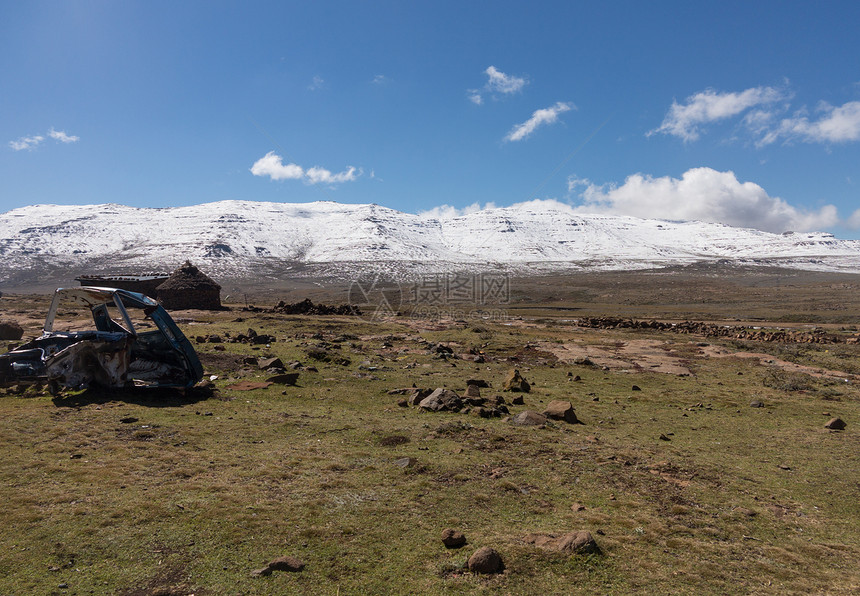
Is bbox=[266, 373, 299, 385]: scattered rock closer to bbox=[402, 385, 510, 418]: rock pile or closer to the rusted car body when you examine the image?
the rusted car body

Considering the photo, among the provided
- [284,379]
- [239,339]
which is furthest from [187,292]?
[284,379]

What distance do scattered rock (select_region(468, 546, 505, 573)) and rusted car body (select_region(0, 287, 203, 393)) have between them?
29.8 feet

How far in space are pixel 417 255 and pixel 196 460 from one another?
6893 inches

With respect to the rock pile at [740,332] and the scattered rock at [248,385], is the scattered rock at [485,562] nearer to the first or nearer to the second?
the scattered rock at [248,385]

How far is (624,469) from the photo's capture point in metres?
7.70

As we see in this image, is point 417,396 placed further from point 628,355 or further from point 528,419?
point 628,355

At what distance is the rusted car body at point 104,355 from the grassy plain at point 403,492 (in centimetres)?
48

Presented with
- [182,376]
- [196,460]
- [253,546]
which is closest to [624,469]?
[253,546]

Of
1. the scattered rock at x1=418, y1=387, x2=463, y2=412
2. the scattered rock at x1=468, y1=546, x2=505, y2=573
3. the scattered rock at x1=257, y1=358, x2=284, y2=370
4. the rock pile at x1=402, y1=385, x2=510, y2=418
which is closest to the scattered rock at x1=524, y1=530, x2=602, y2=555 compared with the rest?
the scattered rock at x1=468, y1=546, x2=505, y2=573

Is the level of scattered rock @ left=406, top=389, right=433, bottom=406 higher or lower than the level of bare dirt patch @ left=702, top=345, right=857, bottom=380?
higher

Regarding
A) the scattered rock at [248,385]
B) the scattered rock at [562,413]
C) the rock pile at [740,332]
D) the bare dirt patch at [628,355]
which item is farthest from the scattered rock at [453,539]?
the rock pile at [740,332]

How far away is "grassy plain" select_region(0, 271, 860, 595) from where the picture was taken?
14.9 feet

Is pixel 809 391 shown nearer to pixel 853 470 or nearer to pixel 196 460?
pixel 853 470

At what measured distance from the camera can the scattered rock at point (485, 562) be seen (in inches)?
181
